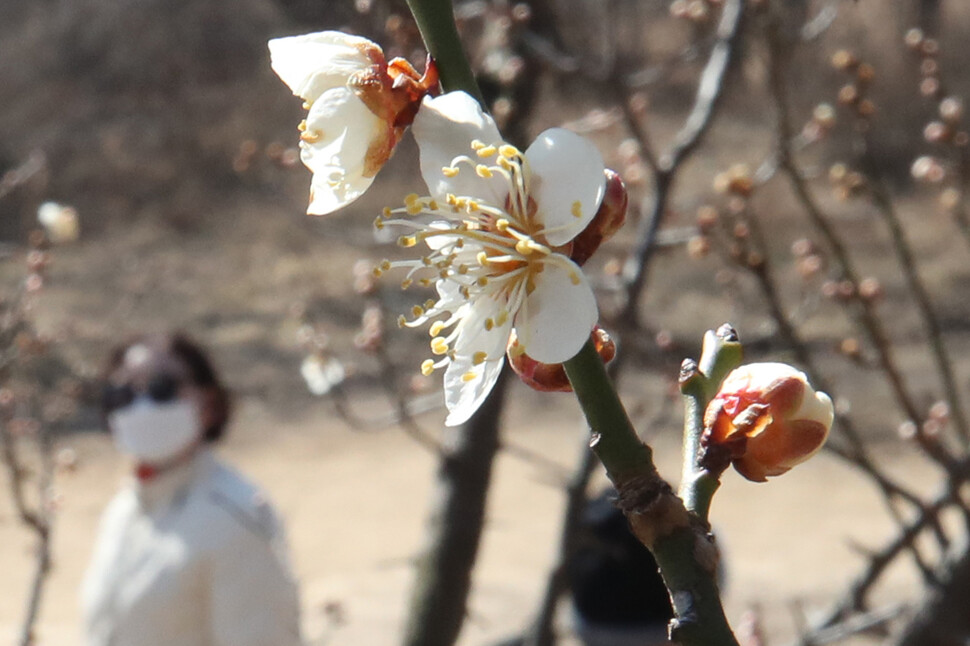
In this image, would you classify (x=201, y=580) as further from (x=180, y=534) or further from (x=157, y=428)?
(x=157, y=428)

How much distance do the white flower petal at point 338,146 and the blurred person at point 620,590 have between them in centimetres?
236

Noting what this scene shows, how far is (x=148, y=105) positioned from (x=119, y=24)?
3.49 ft

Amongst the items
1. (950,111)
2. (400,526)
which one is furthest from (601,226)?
(400,526)

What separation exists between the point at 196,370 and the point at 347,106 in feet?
8.43

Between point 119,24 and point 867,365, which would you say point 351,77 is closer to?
point 867,365

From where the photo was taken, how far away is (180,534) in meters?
2.72

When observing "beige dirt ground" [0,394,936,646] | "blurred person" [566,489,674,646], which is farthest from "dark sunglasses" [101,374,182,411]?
"beige dirt ground" [0,394,936,646]

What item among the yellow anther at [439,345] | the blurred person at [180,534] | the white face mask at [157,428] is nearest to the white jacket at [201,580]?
the blurred person at [180,534]

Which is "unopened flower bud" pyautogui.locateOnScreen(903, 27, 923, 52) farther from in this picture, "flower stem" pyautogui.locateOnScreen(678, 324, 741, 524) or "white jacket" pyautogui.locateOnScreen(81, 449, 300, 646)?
"white jacket" pyautogui.locateOnScreen(81, 449, 300, 646)

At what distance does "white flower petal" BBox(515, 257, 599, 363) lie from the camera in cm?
50

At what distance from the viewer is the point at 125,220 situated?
11727mm

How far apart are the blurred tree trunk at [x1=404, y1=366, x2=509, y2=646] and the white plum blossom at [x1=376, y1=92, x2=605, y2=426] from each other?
67.4 inches

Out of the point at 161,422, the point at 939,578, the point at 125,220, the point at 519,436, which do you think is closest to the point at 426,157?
the point at 939,578

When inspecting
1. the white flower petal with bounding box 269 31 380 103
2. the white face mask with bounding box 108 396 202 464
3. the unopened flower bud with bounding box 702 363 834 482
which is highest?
the white flower petal with bounding box 269 31 380 103
